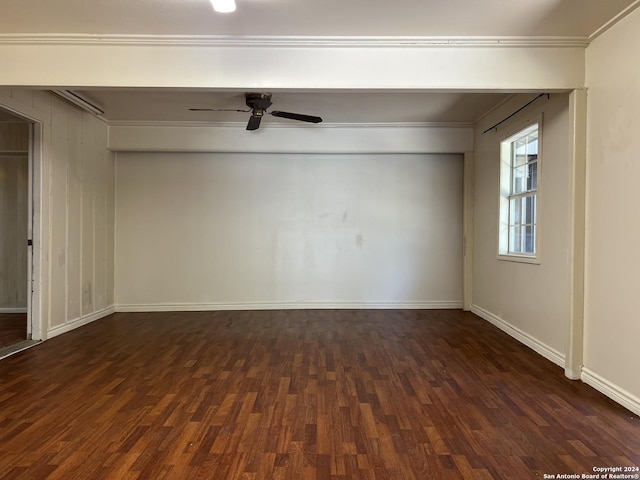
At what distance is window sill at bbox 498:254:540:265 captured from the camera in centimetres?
367

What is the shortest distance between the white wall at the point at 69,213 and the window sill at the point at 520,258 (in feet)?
16.0

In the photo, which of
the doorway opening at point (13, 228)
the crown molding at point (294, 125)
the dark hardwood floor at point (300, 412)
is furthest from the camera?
the doorway opening at point (13, 228)

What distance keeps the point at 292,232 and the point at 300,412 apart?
3.45 meters

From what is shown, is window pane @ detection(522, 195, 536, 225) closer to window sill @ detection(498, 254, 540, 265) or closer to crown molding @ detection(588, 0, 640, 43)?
window sill @ detection(498, 254, 540, 265)

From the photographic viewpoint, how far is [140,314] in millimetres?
5344

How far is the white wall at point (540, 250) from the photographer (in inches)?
128

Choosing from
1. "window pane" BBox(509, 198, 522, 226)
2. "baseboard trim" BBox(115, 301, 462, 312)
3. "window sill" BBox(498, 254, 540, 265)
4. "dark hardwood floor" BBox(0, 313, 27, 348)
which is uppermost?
"window pane" BBox(509, 198, 522, 226)

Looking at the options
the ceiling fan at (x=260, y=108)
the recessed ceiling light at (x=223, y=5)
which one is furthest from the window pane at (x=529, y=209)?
the recessed ceiling light at (x=223, y=5)

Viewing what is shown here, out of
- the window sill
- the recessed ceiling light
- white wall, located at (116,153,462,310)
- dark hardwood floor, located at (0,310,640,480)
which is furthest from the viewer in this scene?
white wall, located at (116,153,462,310)

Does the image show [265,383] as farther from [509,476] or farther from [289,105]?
[289,105]

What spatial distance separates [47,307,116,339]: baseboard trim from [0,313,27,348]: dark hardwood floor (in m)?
0.27

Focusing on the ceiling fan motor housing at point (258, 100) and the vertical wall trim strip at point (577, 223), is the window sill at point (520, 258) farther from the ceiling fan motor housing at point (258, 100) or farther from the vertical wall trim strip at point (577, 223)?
the ceiling fan motor housing at point (258, 100)

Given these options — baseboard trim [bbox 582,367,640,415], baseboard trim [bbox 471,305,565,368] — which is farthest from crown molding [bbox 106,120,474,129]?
baseboard trim [bbox 582,367,640,415]

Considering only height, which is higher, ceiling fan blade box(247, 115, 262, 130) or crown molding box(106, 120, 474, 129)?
crown molding box(106, 120, 474, 129)
